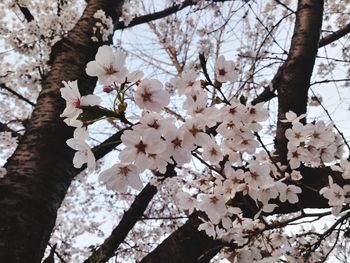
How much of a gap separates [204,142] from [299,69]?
4.26ft

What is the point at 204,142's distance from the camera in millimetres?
1035

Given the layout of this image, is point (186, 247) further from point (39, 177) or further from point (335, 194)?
point (39, 177)

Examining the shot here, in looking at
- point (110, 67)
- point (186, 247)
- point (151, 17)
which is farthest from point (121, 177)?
point (151, 17)

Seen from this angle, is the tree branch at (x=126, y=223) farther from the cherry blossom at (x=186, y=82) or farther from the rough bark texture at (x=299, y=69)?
the cherry blossom at (x=186, y=82)

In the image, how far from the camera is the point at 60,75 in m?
2.58

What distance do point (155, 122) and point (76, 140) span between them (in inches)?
8.9

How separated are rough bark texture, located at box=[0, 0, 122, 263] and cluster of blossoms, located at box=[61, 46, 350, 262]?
2.28ft

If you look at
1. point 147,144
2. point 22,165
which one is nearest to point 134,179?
point 147,144

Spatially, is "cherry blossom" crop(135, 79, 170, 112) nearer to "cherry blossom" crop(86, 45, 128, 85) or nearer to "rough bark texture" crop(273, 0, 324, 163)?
"cherry blossom" crop(86, 45, 128, 85)

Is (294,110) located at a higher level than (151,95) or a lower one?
higher

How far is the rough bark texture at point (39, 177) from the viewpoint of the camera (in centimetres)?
165

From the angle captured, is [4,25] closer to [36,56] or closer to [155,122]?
[36,56]

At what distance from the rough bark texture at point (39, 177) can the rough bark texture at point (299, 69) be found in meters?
1.21

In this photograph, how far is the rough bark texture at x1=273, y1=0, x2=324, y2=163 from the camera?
6.66 feet
